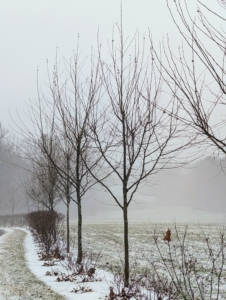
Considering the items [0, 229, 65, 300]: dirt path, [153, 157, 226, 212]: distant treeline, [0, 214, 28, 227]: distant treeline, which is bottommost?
[0, 229, 65, 300]: dirt path

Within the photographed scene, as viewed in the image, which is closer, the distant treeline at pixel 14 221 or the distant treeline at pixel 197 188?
the distant treeline at pixel 14 221

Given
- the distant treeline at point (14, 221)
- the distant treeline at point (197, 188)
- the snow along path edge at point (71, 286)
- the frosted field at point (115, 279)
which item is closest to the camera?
the frosted field at point (115, 279)

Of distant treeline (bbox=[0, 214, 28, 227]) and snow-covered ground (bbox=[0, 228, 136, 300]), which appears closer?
snow-covered ground (bbox=[0, 228, 136, 300])

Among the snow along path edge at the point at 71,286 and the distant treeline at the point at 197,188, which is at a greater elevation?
the distant treeline at the point at 197,188

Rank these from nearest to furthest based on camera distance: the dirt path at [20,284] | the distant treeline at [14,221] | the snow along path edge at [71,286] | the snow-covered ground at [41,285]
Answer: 1. the snow along path edge at [71,286]
2. the snow-covered ground at [41,285]
3. the dirt path at [20,284]
4. the distant treeline at [14,221]

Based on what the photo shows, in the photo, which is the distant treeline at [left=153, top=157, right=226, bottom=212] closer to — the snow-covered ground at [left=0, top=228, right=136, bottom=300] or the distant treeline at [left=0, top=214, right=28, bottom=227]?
the distant treeline at [left=0, top=214, right=28, bottom=227]

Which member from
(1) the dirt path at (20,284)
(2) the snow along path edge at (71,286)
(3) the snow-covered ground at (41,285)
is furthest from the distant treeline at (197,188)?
(2) the snow along path edge at (71,286)

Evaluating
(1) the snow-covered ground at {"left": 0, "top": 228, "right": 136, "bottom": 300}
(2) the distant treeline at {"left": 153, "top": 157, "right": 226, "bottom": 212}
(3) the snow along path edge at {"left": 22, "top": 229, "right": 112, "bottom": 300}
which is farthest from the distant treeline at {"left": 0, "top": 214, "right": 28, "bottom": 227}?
(3) the snow along path edge at {"left": 22, "top": 229, "right": 112, "bottom": 300}

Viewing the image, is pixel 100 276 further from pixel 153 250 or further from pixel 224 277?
pixel 153 250

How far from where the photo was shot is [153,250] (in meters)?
14.1

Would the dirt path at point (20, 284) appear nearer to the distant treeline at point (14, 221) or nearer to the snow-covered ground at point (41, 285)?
the snow-covered ground at point (41, 285)

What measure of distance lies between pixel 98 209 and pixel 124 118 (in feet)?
261

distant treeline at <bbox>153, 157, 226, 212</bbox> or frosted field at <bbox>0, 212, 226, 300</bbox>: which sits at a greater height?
distant treeline at <bbox>153, 157, 226, 212</bbox>

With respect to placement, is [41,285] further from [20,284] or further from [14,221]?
[14,221]
